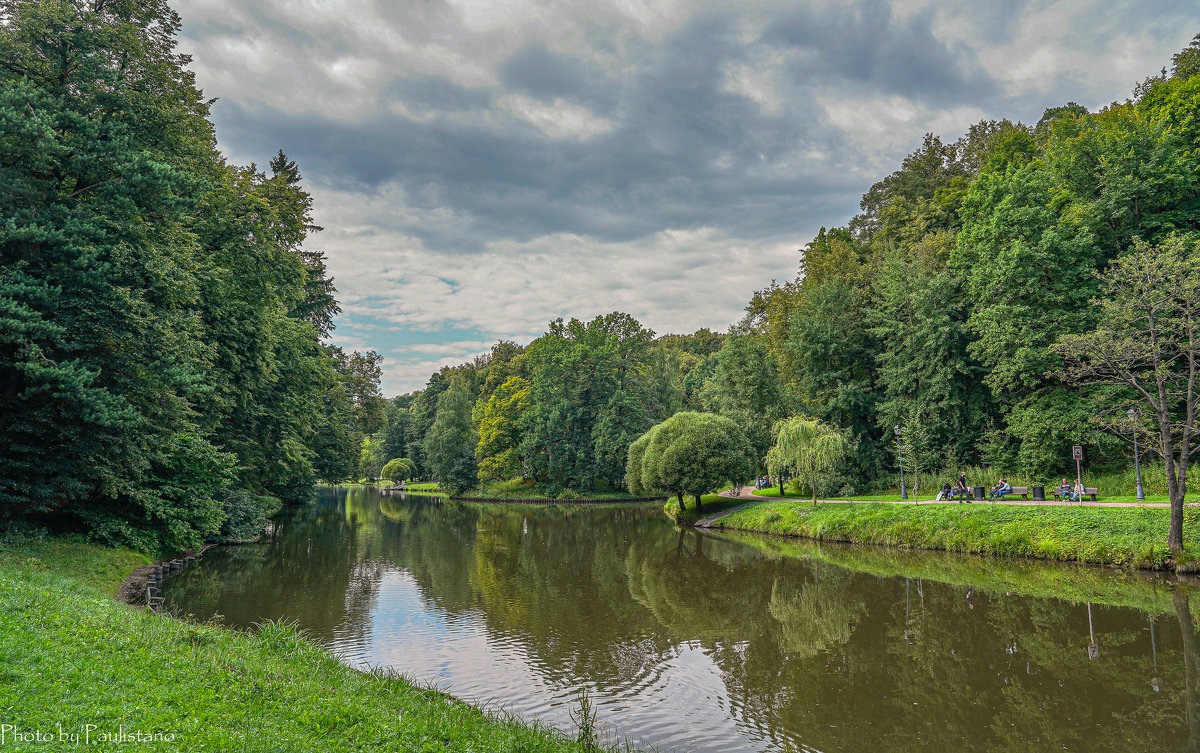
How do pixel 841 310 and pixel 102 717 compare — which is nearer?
pixel 102 717

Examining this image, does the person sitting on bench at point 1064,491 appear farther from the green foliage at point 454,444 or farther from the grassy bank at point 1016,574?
the green foliage at point 454,444

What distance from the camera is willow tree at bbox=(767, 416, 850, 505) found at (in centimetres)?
3172

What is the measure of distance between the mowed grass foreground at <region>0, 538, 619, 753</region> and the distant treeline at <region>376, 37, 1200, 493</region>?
28704 millimetres

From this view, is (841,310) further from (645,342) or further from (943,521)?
(645,342)

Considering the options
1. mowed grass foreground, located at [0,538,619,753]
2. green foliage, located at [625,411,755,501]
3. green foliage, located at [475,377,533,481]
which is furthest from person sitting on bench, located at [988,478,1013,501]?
green foliage, located at [475,377,533,481]

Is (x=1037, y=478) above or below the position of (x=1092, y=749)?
above

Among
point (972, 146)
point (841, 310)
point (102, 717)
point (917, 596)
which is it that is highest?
point (972, 146)

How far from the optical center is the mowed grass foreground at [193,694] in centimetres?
510

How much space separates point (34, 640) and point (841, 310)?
140 feet

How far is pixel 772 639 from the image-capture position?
1414 cm

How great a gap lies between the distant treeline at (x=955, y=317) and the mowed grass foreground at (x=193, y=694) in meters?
28.7

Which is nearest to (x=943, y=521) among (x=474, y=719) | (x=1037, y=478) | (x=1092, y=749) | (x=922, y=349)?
(x=1037, y=478)

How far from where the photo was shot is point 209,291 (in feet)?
68.3

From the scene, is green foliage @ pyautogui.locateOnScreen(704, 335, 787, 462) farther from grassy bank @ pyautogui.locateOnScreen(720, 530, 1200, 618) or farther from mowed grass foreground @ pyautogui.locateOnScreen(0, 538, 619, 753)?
mowed grass foreground @ pyautogui.locateOnScreen(0, 538, 619, 753)
